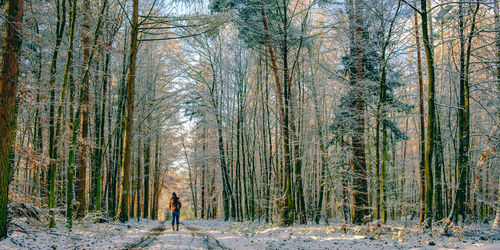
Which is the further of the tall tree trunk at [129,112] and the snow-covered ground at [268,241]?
the tall tree trunk at [129,112]

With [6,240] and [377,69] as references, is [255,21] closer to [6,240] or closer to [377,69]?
[377,69]

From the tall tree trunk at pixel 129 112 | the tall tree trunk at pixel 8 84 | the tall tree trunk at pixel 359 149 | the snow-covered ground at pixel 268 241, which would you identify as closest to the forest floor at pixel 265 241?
the snow-covered ground at pixel 268 241

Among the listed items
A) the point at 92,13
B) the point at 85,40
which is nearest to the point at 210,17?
the point at 92,13

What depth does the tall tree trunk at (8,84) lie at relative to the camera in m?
6.34

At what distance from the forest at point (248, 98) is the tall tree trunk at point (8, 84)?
0.10ft

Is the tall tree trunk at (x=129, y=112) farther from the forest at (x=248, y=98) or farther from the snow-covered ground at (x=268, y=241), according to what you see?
the snow-covered ground at (x=268, y=241)

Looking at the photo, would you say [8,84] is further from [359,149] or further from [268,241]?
[359,149]

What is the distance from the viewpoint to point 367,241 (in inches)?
305

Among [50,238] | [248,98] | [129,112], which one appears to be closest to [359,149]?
[129,112]

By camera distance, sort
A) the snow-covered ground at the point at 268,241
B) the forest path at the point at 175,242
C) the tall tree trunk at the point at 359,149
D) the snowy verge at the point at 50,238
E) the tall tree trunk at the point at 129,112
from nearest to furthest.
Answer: the snowy verge at the point at 50,238
the snow-covered ground at the point at 268,241
the forest path at the point at 175,242
the tall tree trunk at the point at 129,112
the tall tree trunk at the point at 359,149

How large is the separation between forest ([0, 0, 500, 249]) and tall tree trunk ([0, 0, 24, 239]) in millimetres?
29

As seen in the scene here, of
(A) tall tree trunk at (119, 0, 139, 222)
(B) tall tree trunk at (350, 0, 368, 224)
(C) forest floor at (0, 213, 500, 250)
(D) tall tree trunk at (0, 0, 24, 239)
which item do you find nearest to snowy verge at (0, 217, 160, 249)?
(C) forest floor at (0, 213, 500, 250)

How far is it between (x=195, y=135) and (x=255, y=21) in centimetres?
2024

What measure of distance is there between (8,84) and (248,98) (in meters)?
16.2
